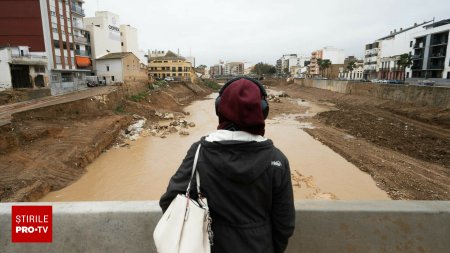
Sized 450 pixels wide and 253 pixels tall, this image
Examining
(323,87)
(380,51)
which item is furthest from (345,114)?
(380,51)

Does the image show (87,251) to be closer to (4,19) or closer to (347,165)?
(347,165)

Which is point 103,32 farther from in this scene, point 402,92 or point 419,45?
point 419,45

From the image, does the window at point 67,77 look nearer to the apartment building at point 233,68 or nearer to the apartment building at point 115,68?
the apartment building at point 115,68

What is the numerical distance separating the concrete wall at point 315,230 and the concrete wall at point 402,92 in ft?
80.6

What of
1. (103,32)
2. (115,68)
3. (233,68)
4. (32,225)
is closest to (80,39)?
(115,68)

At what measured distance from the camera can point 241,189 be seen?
1.41 m

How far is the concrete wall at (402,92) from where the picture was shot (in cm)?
2202

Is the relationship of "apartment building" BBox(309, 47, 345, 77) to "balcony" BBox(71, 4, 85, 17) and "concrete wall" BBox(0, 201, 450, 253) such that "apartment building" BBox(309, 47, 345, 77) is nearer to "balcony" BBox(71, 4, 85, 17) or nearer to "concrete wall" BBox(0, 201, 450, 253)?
"balcony" BBox(71, 4, 85, 17)

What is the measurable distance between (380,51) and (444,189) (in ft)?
194

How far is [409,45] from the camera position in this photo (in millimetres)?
47969

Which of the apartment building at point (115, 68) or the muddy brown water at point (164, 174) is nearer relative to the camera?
the muddy brown water at point (164, 174)

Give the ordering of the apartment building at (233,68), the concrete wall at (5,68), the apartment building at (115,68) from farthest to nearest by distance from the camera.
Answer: the apartment building at (233,68) → the apartment building at (115,68) → the concrete wall at (5,68)

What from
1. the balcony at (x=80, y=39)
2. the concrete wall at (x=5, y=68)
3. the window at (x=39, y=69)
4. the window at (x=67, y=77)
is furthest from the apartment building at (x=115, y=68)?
the concrete wall at (x=5, y=68)

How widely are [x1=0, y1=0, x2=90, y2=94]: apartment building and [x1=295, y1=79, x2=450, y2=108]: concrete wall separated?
32.4 metres
